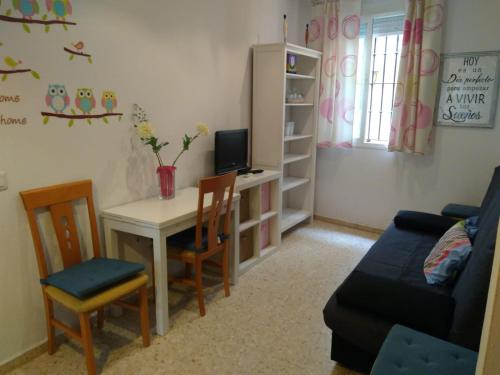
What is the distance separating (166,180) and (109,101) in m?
0.66

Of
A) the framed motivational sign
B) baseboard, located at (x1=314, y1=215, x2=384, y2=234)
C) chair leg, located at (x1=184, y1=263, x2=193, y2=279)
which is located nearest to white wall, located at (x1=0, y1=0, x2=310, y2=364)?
chair leg, located at (x1=184, y1=263, x2=193, y2=279)

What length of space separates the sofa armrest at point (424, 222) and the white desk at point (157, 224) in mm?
1700

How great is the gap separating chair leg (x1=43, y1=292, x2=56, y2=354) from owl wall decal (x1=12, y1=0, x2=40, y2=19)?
5.03ft

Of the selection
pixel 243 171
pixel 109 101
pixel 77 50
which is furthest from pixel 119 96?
pixel 243 171

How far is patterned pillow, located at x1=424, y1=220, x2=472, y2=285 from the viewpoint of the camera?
205 cm

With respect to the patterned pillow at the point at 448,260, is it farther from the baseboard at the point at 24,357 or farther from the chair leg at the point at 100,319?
the baseboard at the point at 24,357

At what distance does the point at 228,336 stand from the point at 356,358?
0.82m

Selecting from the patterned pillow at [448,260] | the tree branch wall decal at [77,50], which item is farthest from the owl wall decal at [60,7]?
the patterned pillow at [448,260]

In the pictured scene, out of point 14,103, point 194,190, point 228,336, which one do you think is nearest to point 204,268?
point 194,190

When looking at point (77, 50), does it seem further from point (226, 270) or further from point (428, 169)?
point (428, 169)

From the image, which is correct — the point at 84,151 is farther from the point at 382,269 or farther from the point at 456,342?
the point at 456,342

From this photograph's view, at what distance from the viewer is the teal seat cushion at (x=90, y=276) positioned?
1921 mm

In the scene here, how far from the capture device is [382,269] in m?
2.38

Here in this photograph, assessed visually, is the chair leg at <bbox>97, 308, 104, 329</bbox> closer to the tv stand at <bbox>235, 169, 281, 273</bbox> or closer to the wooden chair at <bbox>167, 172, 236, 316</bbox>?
the wooden chair at <bbox>167, 172, 236, 316</bbox>
